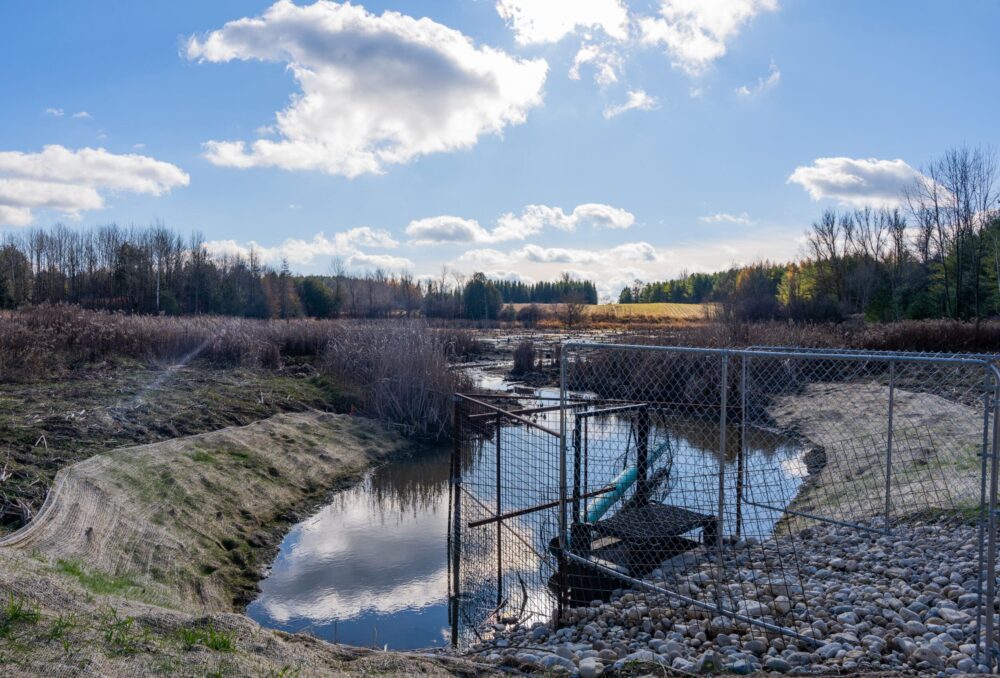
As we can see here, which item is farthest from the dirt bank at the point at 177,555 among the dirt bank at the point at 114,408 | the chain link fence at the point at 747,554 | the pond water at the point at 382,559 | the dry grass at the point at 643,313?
the dry grass at the point at 643,313

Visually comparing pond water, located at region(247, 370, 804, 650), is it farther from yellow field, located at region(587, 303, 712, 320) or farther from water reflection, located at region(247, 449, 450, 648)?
yellow field, located at region(587, 303, 712, 320)

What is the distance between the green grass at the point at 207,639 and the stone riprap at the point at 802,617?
6.32ft

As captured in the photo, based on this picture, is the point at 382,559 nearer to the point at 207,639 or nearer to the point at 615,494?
the point at 615,494

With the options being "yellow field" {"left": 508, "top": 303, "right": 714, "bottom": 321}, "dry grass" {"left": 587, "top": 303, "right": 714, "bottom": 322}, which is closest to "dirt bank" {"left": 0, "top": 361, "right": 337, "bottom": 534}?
"dry grass" {"left": 587, "top": 303, "right": 714, "bottom": 322}

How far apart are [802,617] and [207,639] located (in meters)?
4.56

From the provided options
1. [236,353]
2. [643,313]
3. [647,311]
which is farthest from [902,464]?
[647,311]

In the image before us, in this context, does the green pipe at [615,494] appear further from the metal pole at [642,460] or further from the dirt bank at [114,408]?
the dirt bank at [114,408]

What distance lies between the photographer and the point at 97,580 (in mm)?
6539

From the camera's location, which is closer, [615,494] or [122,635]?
[122,635]

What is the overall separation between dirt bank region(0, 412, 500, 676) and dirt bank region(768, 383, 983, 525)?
18.3 feet

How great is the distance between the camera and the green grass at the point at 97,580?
20.2 ft

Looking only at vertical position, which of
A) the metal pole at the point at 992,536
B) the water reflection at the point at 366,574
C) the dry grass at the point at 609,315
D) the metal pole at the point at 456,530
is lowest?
the water reflection at the point at 366,574

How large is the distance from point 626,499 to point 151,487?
683 centimetres

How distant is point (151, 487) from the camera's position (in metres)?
9.74
